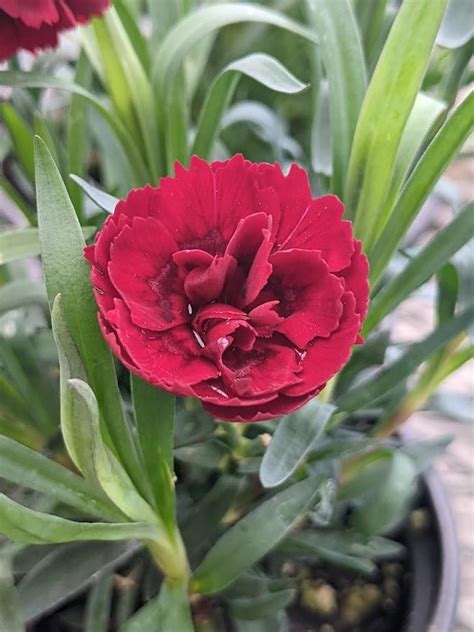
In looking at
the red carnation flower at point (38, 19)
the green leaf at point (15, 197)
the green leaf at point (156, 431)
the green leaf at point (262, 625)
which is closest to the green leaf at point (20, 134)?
the green leaf at point (15, 197)

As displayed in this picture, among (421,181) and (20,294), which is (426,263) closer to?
(421,181)

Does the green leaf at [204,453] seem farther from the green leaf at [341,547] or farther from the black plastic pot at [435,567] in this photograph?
the black plastic pot at [435,567]

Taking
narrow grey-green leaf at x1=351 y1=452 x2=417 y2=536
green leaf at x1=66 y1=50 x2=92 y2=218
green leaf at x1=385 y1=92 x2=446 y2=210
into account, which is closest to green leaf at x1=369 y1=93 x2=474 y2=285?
green leaf at x1=385 y1=92 x2=446 y2=210

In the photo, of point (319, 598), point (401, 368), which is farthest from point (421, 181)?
point (319, 598)

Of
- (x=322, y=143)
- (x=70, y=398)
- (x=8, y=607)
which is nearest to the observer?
(x=70, y=398)

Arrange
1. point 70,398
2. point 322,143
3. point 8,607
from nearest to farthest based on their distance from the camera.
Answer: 1. point 70,398
2. point 8,607
3. point 322,143

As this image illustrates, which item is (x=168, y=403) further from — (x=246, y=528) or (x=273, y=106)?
(x=273, y=106)
